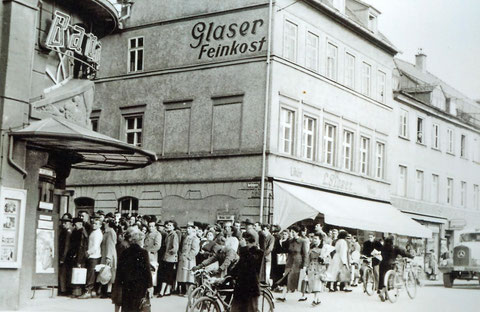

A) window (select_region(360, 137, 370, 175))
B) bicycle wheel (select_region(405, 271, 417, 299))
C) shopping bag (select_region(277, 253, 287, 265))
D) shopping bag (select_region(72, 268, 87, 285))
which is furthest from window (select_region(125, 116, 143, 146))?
bicycle wheel (select_region(405, 271, 417, 299))

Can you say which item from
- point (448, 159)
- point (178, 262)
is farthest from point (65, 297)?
point (448, 159)

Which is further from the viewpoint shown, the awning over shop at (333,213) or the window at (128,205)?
the window at (128,205)

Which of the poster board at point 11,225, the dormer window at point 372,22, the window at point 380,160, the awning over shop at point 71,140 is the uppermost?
the dormer window at point 372,22

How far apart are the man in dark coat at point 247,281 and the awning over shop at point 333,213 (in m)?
10.8

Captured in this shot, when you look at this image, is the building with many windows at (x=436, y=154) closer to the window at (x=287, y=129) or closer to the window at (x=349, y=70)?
the window at (x=349, y=70)

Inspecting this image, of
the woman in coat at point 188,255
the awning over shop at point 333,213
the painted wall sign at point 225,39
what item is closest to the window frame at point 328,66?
the painted wall sign at point 225,39

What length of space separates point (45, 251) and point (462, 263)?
13.4m

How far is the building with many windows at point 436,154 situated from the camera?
12.8 meters

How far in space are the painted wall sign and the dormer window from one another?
637 centimetres

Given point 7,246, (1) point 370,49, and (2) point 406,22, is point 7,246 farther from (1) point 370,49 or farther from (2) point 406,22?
(1) point 370,49

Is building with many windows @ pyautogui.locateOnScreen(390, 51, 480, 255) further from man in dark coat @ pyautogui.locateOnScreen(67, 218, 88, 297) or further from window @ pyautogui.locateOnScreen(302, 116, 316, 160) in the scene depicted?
man in dark coat @ pyautogui.locateOnScreen(67, 218, 88, 297)

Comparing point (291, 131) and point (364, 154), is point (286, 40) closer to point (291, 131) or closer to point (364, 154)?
point (291, 131)

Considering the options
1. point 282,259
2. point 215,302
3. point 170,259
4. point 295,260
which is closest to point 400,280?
point 295,260

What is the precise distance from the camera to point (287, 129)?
2370cm
